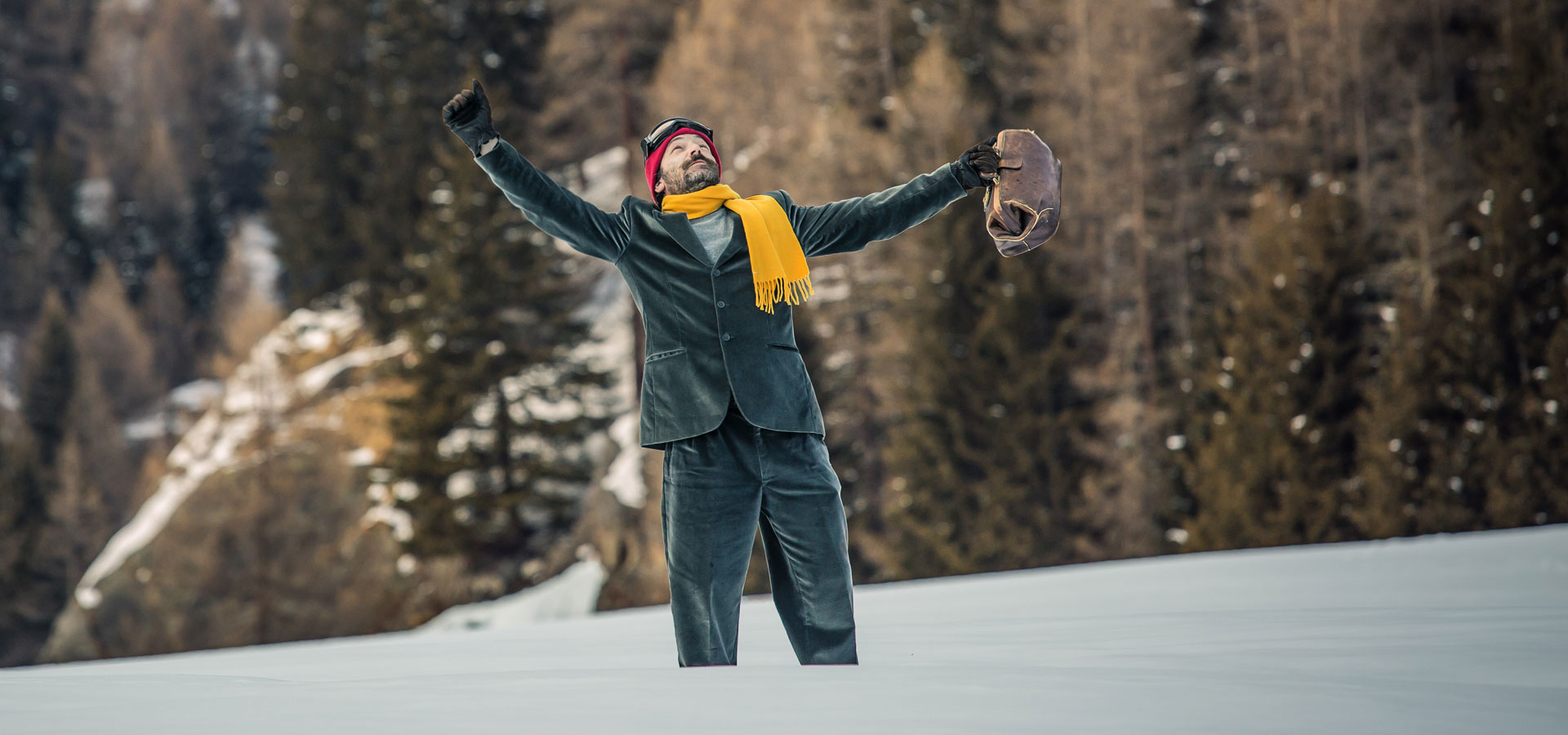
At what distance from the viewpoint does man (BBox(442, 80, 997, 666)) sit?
3.41 metres

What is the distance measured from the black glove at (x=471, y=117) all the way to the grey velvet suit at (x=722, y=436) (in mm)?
58

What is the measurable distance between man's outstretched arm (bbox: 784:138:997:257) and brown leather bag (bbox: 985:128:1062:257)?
0.05 m

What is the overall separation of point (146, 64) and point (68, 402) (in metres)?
31.9

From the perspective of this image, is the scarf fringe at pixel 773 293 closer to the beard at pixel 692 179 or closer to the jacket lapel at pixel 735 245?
the jacket lapel at pixel 735 245

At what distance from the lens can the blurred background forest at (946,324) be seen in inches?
784

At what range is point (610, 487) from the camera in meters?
28.8

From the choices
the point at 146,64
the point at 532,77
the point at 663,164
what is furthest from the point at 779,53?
the point at 146,64

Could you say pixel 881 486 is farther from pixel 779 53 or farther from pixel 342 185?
pixel 342 185

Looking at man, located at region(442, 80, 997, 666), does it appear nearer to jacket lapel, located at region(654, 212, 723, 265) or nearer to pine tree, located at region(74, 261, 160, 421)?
jacket lapel, located at region(654, 212, 723, 265)

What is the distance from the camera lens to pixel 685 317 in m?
3.53

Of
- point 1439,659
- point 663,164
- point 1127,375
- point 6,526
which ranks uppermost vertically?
point 663,164

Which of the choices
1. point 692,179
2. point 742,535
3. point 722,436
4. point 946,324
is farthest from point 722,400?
point 946,324

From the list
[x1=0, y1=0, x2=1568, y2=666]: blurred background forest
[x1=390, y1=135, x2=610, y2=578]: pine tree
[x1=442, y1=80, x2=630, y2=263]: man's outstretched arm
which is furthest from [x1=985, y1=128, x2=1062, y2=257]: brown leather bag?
[x1=390, y1=135, x2=610, y2=578]: pine tree

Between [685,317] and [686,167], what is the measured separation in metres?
0.43
